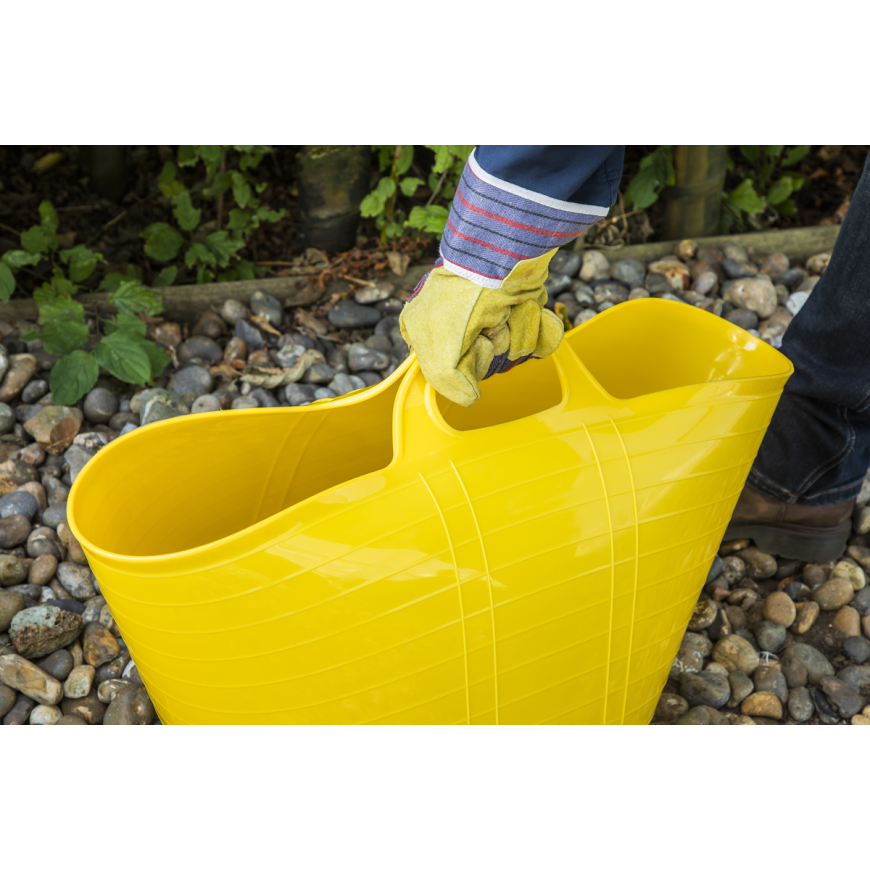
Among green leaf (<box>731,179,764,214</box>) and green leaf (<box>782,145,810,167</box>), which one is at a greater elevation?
green leaf (<box>782,145,810,167</box>)

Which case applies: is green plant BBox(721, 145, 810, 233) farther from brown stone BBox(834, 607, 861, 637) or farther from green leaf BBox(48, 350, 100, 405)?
green leaf BBox(48, 350, 100, 405)

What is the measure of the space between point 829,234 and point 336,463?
170cm

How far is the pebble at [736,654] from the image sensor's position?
1.31m

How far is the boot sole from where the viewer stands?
4.78ft

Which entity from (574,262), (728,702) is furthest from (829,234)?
(728,702)

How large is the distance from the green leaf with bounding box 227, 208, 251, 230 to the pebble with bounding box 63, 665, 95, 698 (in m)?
1.21

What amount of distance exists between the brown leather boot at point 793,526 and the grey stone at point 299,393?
0.91 meters

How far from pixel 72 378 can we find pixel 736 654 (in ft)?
4.46

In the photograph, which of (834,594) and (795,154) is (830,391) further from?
(795,154)

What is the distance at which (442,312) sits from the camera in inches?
35.5

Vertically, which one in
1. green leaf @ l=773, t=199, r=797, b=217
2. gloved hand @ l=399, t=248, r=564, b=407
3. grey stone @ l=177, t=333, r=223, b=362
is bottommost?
grey stone @ l=177, t=333, r=223, b=362

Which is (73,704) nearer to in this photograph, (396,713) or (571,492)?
(396,713)

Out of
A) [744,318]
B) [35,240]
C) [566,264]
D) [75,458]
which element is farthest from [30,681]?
[744,318]

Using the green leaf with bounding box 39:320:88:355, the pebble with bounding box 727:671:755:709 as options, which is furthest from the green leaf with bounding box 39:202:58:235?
the pebble with bounding box 727:671:755:709
